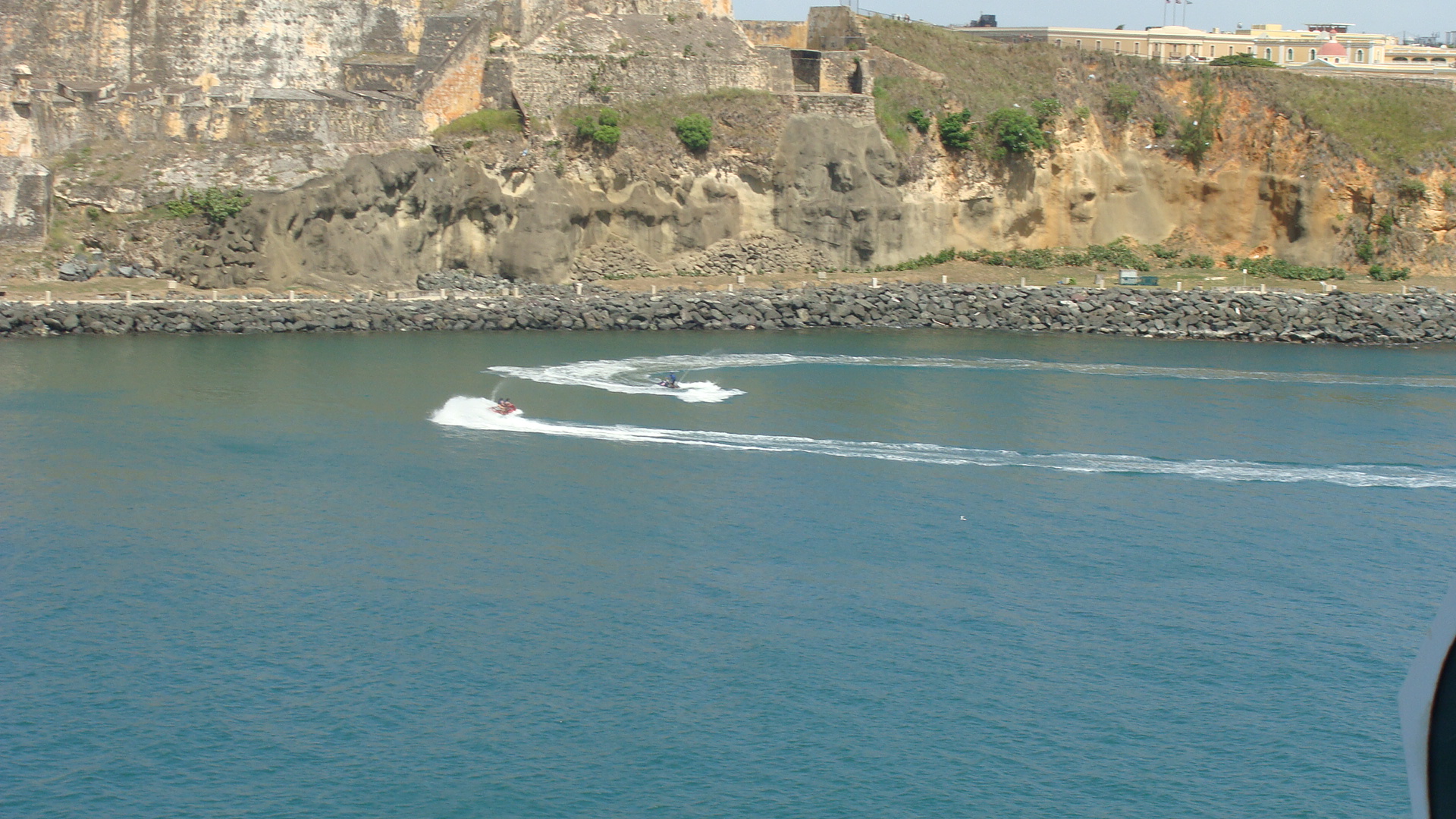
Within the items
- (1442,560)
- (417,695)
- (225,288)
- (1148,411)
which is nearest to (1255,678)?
(1442,560)

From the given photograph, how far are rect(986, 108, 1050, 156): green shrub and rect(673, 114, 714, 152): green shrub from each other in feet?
41.4

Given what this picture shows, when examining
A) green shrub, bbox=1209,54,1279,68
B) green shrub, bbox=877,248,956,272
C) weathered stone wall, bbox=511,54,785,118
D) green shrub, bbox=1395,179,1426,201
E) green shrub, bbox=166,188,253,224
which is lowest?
green shrub, bbox=877,248,956,272

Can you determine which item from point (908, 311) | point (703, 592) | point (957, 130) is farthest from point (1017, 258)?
point (703, 592)

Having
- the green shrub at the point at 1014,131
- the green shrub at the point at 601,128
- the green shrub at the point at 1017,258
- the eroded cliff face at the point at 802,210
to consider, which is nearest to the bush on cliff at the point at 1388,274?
the eroded cliff face at the point at 802,210

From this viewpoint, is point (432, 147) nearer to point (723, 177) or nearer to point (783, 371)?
point (723, 177)

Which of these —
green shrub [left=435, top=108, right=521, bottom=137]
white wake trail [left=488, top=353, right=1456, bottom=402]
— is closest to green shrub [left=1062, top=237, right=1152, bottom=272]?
white wake trail [left=488, top=353, right=1456, bottom=402]

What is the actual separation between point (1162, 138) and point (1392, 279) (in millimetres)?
11102

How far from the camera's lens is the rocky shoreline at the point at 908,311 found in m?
47.3

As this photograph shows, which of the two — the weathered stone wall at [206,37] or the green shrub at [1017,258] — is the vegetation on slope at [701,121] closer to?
the weathered stone wall at [206,37]

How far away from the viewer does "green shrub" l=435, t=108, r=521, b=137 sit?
52625mm

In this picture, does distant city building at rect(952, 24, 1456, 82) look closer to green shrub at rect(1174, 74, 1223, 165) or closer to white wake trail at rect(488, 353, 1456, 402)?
green shrub at rect(1174, 74, 1223, 165)

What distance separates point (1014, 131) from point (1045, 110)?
6.25ft

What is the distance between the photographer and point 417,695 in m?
18.8

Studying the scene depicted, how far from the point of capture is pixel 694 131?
2152 inches
